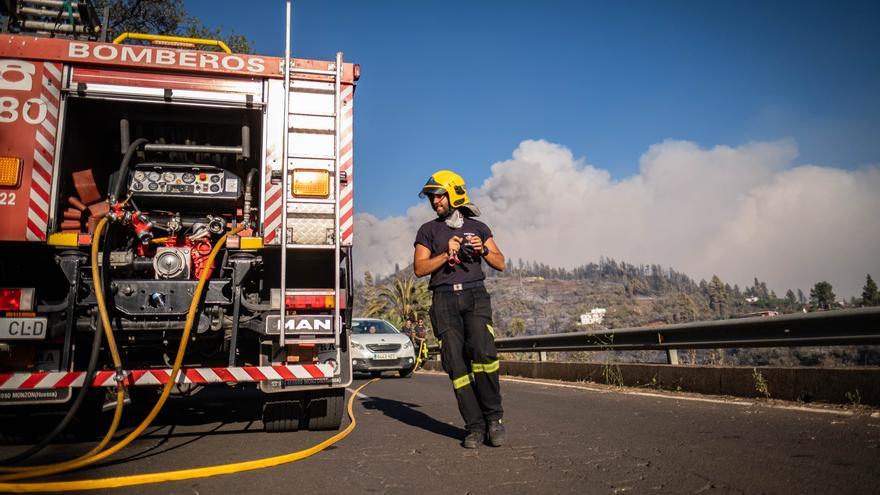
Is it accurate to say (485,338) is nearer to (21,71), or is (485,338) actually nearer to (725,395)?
(725,395)

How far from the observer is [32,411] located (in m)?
4.44

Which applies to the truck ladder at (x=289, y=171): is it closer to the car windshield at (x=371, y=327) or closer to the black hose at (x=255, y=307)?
the black hose at (x=255, y=307)

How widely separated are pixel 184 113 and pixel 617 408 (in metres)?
5.41

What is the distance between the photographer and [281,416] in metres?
4.99

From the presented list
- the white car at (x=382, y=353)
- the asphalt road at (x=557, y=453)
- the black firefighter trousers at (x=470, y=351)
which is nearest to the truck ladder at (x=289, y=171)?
the black firefighter trousers at (x=470, y=351)

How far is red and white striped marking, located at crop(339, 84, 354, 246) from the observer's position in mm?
4855

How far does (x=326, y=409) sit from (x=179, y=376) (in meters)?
1.27

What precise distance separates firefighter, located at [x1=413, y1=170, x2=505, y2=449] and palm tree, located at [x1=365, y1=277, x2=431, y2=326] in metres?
44.7

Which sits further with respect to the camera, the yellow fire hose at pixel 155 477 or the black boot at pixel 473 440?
the black boot at pixel 473 440

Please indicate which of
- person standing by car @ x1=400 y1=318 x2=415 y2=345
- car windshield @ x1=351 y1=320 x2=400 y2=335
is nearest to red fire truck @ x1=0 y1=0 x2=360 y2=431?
car windshield @ x1=351 y1=320 x2=400 y2=335

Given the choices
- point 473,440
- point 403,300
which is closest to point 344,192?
point 473,440

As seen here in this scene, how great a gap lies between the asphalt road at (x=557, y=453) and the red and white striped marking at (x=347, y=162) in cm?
178

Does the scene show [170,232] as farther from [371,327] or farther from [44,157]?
[371,327]

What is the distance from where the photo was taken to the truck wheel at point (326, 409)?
192 inches
